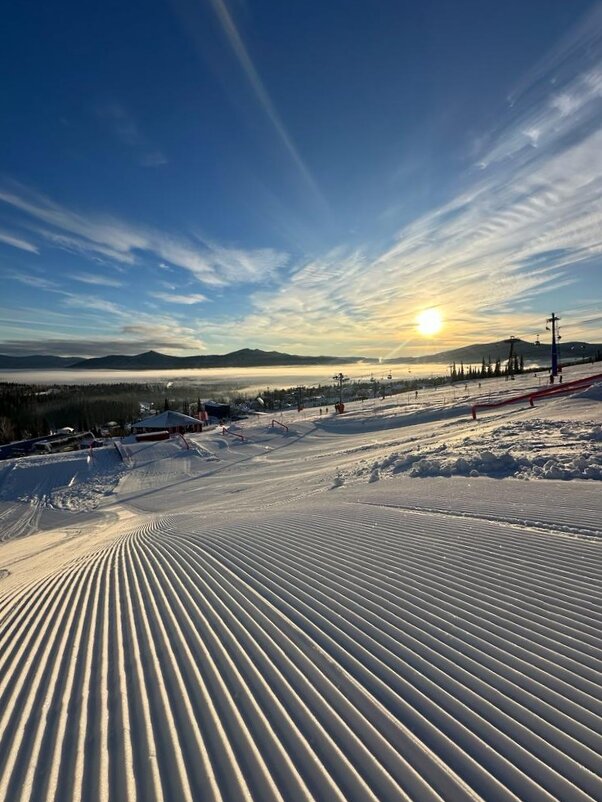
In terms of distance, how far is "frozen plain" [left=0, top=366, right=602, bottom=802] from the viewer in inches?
97.6

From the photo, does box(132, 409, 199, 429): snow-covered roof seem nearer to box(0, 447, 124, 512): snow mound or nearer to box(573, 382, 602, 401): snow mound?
box(0, 447, 124, 512): snow mound

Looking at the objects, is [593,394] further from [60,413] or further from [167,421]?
[60,413]

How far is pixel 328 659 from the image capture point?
11.8ft

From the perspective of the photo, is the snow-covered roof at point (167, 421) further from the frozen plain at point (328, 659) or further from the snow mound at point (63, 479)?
the frozen plain at point (328, 659)

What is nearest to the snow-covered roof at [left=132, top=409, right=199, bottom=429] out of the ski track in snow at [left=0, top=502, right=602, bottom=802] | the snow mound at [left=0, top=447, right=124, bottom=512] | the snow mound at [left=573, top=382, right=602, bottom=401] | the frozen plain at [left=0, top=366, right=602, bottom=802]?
the snow mound at [left=0, top=447, right=124, bottom=512]

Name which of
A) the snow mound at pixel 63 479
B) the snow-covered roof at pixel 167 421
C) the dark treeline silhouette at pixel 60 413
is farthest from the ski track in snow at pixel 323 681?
the dark treeline silhouette at pixel 60 413

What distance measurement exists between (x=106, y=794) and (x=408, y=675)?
89.3 inches

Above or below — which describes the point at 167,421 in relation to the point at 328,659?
below

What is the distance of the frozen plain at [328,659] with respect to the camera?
2.48m

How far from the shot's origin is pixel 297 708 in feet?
9.86

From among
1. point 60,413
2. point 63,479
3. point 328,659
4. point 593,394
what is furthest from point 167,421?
point 60,413

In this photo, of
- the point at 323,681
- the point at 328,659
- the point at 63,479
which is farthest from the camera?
the point at 63,479

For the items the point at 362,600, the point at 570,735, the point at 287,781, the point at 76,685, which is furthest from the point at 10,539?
the point at 570,735

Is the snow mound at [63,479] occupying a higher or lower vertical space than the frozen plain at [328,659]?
lower
